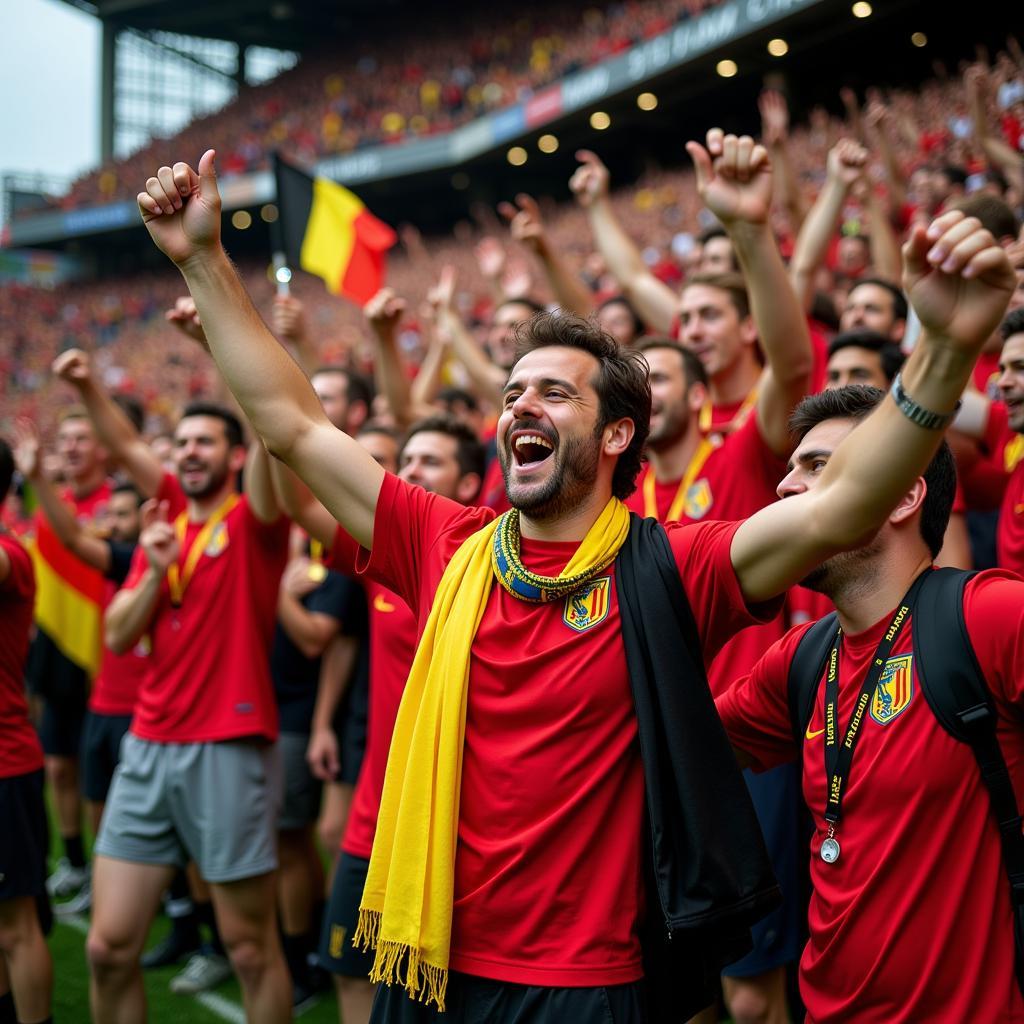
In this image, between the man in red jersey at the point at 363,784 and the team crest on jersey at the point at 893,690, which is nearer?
the team crest on jersey at the point at 893,690

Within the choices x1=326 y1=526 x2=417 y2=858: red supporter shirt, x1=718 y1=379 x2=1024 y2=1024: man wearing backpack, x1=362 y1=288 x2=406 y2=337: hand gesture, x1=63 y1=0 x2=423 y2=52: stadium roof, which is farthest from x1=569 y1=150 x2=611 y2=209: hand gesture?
x1=63 y1=0 x2=423 y2=52: stadium roof

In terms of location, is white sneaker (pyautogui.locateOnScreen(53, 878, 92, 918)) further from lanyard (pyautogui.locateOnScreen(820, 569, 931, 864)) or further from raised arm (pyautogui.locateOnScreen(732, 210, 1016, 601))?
raised arm (pyautogui.locateOnScreen(732, 210, 1016, 601))

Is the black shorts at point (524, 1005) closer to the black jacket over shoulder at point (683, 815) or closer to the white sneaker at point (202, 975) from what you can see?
the black jacket over shoulder at point (683, 815)

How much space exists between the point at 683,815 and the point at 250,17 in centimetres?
3718

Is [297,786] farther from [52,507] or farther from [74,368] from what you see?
[74,368]

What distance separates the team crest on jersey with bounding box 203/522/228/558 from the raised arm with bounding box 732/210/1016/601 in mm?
2735

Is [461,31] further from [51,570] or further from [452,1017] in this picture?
[452,1017]

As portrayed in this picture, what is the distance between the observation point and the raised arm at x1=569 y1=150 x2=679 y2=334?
516 centimetres

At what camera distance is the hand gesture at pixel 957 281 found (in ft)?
5.77

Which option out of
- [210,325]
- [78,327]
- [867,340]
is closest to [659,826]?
[210,325]

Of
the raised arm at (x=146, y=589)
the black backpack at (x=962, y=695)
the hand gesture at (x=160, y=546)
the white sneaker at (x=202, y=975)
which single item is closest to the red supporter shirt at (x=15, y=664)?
the raised arm at (x=146, y=589)

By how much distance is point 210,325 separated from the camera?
2.49 meters

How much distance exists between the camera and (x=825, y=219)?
446 cm

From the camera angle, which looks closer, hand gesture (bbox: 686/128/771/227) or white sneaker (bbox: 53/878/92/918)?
hand gesture (bbox: 686/128/771/227)
